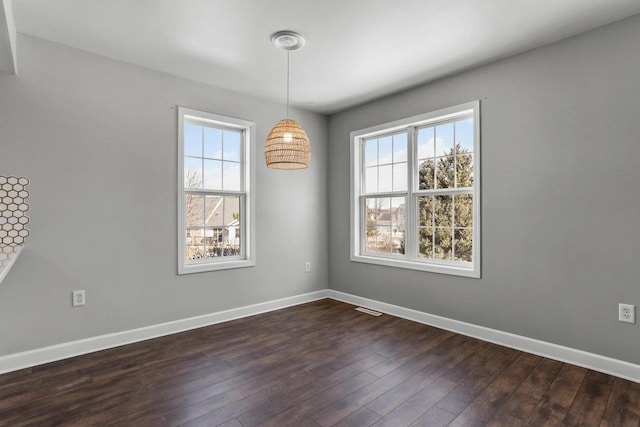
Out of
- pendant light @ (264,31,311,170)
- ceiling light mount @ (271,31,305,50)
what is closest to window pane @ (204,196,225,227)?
pendant light @ (264,31,311,170)

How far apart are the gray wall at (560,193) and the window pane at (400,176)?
80 centimetres

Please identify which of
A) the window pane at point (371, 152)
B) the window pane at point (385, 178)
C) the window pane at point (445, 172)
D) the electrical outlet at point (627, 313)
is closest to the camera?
the electrical outlet at point (627, 313)

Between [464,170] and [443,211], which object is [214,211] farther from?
[464,170]

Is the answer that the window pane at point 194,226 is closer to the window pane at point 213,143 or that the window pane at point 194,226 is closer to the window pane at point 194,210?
the window pane at point 194,210

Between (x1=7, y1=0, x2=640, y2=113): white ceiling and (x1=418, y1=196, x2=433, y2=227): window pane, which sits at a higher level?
(x1=7, y1=0, x2=640, y2=113): white ceiling

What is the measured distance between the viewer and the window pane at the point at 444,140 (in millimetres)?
3660

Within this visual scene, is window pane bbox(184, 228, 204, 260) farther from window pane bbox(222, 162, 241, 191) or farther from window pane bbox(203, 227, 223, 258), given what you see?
window pane bbox(222, 162, 241, 191)

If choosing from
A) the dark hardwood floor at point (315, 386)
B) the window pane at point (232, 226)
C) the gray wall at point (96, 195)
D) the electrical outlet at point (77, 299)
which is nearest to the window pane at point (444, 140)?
the dark hardwood floor at point (315, 386)

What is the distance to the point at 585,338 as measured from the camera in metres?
2.69

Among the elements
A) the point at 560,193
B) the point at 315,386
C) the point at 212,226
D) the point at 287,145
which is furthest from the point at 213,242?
the point at 560,193

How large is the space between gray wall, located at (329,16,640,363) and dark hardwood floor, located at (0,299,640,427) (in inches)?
14.4

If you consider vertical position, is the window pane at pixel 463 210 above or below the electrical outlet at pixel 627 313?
above

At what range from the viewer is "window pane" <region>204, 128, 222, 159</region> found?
3.88 meters

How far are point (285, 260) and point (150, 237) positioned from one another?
67.4 inches
